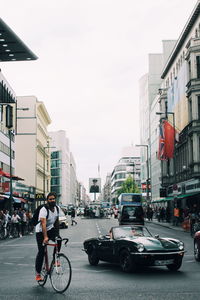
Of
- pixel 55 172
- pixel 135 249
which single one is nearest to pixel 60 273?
pixel 135 249

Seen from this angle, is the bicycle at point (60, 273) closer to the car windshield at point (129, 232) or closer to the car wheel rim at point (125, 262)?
the car wheel rim at point (125, 262)

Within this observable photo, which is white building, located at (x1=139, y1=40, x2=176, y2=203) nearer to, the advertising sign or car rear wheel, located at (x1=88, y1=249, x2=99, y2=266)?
the advertising sign

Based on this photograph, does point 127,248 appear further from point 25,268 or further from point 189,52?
point 189,52

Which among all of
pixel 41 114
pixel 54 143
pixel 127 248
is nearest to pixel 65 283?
pixel 127 248

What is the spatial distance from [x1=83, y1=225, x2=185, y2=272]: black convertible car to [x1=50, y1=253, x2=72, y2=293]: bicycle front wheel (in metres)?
3.17

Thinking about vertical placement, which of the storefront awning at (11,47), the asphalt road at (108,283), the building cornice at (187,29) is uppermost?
the building cornice at (187,29)

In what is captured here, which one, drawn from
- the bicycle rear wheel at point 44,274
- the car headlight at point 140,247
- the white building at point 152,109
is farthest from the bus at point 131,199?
the bicycle rear wheel at point 44,274

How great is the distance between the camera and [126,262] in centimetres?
1238

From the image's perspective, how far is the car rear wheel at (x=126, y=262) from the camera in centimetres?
1211

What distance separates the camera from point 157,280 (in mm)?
10867

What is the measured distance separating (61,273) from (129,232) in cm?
470

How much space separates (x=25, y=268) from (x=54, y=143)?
154m

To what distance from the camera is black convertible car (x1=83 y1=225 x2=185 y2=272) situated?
39.2 feet

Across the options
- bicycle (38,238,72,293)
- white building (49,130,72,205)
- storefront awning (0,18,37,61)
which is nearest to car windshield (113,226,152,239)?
bicycle (38,238,72,293)
